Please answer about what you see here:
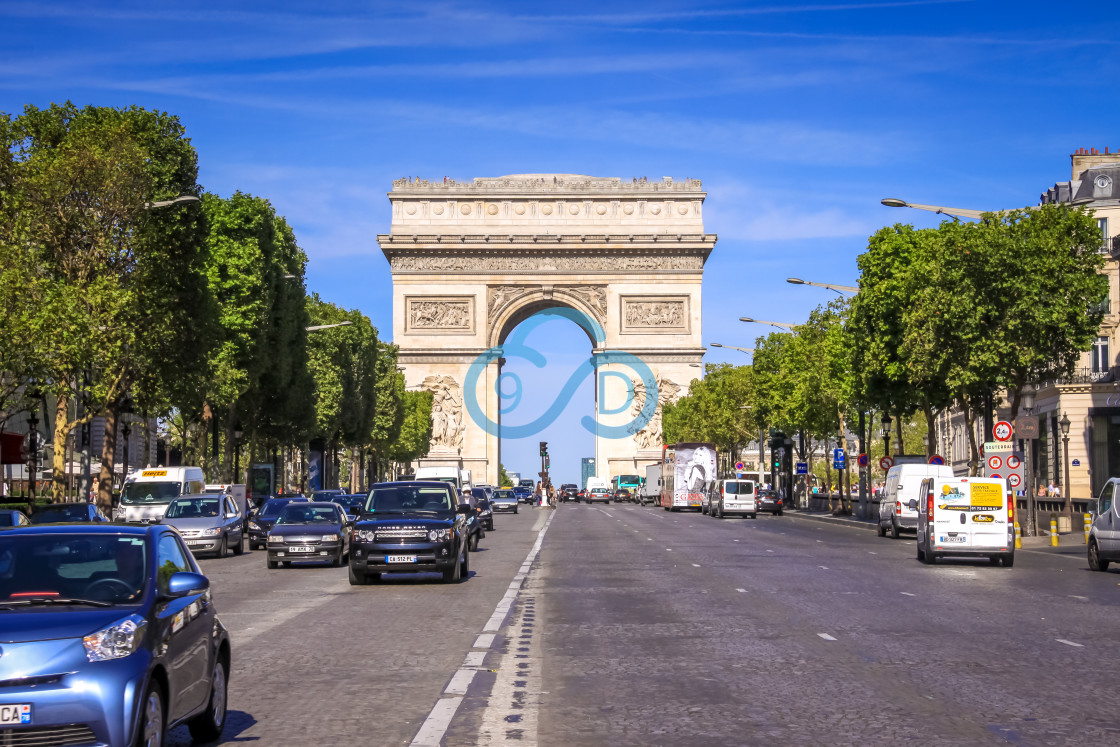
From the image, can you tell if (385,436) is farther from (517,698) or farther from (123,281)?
(517,698)

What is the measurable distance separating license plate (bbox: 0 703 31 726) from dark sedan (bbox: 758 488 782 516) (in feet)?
232

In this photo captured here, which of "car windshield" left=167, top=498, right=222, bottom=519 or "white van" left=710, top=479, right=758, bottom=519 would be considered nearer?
"car windshield" left=167, top=498, right=222, bottom=519

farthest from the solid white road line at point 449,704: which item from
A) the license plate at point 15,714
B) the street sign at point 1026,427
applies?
the street sign at point 1026,427

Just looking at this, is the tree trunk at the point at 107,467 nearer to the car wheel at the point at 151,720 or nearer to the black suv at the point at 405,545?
the black suv at the point at 405,545

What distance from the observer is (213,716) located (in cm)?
887

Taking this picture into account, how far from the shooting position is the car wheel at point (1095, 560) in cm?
2768

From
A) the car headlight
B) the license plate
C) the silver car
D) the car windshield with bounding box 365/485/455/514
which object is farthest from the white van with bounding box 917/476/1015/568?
the license plate

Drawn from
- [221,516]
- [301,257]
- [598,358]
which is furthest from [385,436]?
[221,516]

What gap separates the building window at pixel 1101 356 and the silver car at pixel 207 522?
132ft

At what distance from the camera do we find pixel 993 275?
40438mm

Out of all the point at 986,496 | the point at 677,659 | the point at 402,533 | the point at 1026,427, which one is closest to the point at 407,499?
the point at 402,533

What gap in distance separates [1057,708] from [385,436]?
82781mm

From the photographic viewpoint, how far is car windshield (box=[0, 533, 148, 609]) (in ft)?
26.0

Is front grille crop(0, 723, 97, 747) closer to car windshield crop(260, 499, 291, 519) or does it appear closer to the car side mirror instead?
the car side mirror
